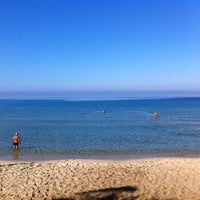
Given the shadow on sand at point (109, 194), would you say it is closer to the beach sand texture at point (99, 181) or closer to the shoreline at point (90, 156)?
the beach sand texture at point (99, 181)

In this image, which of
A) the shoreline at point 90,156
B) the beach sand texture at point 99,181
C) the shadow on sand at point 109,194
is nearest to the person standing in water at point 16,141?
the shoreline at point 90,156

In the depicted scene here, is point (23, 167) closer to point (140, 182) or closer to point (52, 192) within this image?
point (52, 192)

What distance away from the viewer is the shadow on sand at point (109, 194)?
40.3ft

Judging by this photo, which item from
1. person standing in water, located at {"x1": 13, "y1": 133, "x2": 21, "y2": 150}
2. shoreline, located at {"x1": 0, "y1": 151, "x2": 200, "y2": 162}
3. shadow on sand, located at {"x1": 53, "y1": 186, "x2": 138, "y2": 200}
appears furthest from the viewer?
person standing in water, located at {"x1": 13, "y1": 133, "x2": 21, "y2": 150}

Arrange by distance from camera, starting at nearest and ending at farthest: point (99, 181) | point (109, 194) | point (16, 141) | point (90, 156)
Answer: point (109, 194) → point (99, 181) → point (90, 156) → point (16, 141)

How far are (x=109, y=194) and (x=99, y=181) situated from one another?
4.97 ft

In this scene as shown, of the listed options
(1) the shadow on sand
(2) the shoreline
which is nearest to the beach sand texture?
(1) the shadow on sand

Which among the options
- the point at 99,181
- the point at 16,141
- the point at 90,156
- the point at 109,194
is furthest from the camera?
the point at 16,141

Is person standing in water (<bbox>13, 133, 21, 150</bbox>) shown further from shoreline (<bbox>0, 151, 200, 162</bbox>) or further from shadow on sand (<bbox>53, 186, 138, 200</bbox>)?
shadow on sand (<bbox>53, 186, 138, 200</bbox>)

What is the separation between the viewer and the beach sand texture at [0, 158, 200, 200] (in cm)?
1262

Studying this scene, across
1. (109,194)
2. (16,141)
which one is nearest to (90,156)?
(16,141)

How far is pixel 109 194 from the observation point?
1264 centimetres

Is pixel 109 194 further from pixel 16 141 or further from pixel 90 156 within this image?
pixel 16 141

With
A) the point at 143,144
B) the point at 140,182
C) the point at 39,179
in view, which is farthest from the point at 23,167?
the point at 143,144
